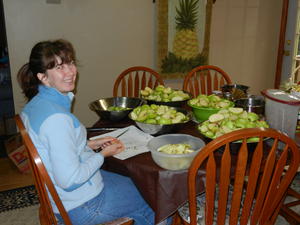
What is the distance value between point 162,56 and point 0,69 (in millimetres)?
2074

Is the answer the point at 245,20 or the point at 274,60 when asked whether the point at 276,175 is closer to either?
the point at 245,20

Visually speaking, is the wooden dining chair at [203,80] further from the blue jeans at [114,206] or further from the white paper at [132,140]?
the blue jeans at [114,206]

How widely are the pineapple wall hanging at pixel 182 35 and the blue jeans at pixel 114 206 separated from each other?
2057mm

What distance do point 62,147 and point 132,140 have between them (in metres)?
0.44

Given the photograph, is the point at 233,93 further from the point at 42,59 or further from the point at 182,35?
the point at 182,35

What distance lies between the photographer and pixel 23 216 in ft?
6.50

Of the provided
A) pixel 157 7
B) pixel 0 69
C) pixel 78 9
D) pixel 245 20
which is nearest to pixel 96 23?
pixel 78 9

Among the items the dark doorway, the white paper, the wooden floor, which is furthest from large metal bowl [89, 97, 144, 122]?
the dark doorway

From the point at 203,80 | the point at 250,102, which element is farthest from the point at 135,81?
the point at 250,102

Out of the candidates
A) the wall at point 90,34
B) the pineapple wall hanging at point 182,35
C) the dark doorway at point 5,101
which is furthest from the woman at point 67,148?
the dark doorway at point 5,101

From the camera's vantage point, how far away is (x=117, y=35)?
2951mm

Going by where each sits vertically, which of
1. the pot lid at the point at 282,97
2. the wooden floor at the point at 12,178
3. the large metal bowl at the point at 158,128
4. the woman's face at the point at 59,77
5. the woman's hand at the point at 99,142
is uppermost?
the woman's face at the point at 59,77

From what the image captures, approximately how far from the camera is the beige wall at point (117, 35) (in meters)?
2.59

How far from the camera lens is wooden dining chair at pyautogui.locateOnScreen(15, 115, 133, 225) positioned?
3.15 feet
